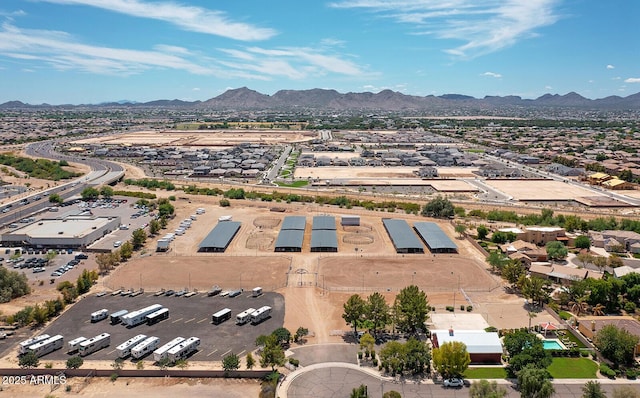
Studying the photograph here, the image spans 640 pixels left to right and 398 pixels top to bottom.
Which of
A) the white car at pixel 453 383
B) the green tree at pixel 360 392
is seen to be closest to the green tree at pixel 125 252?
the green tree at pixel 360 392

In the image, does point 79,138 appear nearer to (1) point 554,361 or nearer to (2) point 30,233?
(2) point 30,233

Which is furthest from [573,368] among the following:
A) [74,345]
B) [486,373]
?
[74,345]

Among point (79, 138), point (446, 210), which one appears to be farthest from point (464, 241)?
point (79, 138)

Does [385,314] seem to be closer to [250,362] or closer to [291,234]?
[250,362]

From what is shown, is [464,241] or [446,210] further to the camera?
[446,210]

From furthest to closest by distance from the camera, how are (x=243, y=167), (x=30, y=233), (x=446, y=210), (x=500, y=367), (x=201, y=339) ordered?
(x=243, y=167)
(x=446, y=210)
(x=30, y=233)
(x=201, y=339)
(x=500, y=367)

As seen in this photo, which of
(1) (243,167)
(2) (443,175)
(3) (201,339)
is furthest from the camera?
(1) (243,167)

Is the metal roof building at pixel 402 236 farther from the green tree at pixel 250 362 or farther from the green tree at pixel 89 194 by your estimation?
the green tree at pixel 89 194
